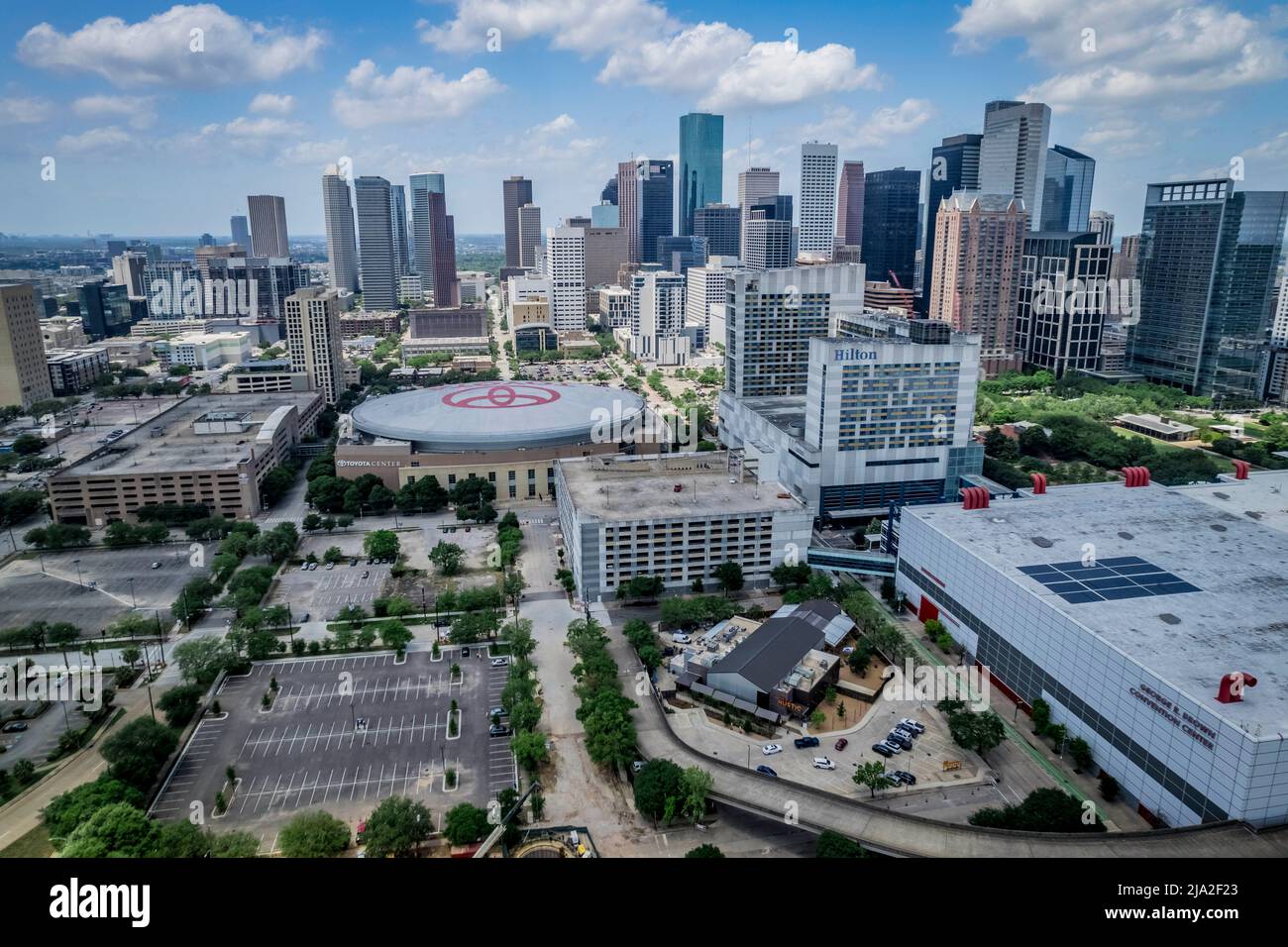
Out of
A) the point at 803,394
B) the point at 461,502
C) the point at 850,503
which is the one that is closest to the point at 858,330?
the point at 803,394

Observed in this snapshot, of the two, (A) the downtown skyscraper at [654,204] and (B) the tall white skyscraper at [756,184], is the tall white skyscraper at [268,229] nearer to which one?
(A) the downtown skyscraper at [654,204]

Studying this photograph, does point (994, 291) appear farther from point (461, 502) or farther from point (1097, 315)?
point (461, 502)

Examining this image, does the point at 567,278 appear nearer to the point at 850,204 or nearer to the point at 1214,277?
the point at 850,204

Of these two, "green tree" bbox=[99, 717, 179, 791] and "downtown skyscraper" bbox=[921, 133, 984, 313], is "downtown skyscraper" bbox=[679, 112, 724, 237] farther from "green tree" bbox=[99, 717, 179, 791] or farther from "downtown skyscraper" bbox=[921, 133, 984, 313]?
"green tree" bbox=[99, 717, 179, 791]

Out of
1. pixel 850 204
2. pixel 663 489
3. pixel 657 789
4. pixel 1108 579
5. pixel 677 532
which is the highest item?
pixel 850 204

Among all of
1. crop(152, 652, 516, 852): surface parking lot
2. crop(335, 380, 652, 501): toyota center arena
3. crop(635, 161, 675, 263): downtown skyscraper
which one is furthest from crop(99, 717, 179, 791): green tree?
crop(635, 161, 675, 263): downtown skyscraper

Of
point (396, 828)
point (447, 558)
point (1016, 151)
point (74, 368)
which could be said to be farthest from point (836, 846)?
point (1016, 151)
